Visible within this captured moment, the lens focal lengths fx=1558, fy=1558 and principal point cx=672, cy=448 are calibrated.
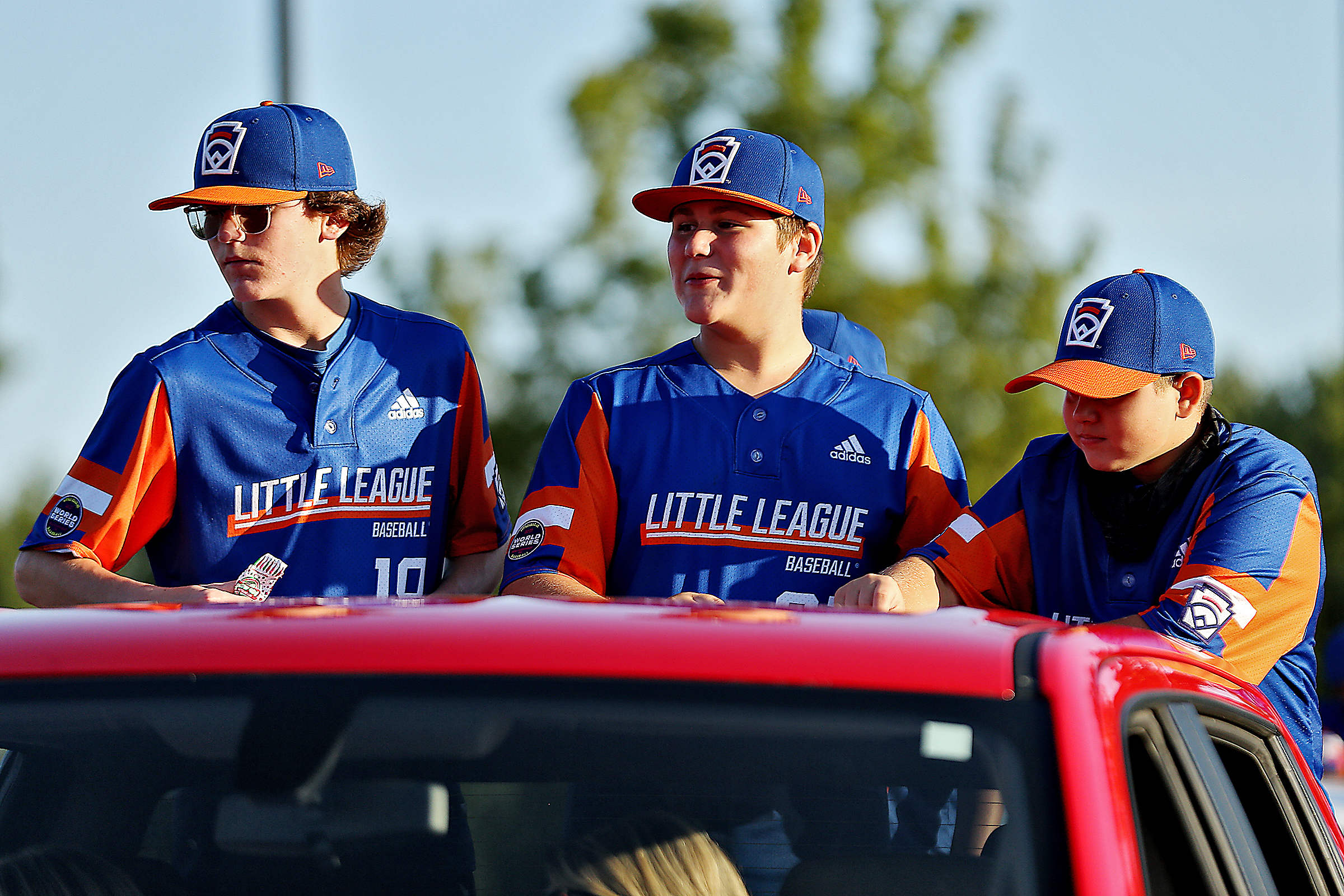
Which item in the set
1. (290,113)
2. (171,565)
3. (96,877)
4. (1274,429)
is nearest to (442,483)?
(171,565)

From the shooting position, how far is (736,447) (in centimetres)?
387

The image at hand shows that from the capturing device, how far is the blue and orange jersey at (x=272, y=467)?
381cm

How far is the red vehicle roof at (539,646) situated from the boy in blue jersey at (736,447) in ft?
5.33

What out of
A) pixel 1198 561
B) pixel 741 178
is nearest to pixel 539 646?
pixel 1198 561

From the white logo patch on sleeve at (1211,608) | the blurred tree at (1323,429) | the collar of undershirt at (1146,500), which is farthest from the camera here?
the blurred tree at (1323,429)

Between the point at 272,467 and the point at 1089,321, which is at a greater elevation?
the point at 1089,321

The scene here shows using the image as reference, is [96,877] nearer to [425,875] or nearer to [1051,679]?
[425,875]

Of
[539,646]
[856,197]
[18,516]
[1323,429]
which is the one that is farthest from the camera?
[18,516]

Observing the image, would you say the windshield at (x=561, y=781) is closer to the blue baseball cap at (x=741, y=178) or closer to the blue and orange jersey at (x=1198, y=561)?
the blue and orange jersey at (x=1198, y=561)

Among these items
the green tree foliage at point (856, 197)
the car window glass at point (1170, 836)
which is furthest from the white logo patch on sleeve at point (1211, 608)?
the green tree foliage at point (856, 197)

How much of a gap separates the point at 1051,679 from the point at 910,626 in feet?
0.72

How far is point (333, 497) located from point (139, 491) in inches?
18.4

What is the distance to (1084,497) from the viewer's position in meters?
3.76

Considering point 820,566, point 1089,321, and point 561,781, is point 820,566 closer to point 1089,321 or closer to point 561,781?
point 1089,321
